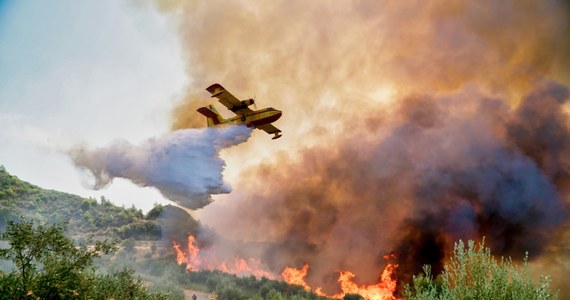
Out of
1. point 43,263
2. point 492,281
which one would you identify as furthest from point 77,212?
point 492,281

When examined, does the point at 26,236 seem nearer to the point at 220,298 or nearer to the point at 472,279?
the point at 472,279

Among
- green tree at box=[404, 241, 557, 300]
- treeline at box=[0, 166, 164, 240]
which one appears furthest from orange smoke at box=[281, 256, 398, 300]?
treeline at box=[0, 166, 164, 240]

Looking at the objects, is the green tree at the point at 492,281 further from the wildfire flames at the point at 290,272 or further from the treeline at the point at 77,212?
the treeline at the point at 77,212

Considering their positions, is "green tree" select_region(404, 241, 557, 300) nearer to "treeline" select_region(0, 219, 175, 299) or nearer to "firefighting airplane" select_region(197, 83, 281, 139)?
"treeline" select_region(0, 219, 175, 299)

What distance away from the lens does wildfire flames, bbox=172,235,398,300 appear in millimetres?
54844

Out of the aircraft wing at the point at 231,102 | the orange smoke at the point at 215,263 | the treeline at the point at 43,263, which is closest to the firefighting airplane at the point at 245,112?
the aircraft wing at the point at 231,102

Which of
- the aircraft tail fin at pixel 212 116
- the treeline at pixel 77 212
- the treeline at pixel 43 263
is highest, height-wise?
the aircraft tail fin at pixel 212 116

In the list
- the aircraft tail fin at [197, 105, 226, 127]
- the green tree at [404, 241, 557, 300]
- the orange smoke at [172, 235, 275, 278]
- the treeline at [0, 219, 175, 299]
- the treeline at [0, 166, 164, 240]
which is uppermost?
the aircraft tail fin at [197, 105, 226, 127]

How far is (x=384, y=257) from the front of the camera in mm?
58000

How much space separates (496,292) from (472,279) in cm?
80

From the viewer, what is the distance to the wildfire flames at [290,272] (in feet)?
180

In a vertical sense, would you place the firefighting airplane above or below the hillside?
above

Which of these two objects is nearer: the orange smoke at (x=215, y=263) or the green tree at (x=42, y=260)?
the green tree at (x=42, y=260)

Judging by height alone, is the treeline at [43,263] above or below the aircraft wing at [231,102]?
below
